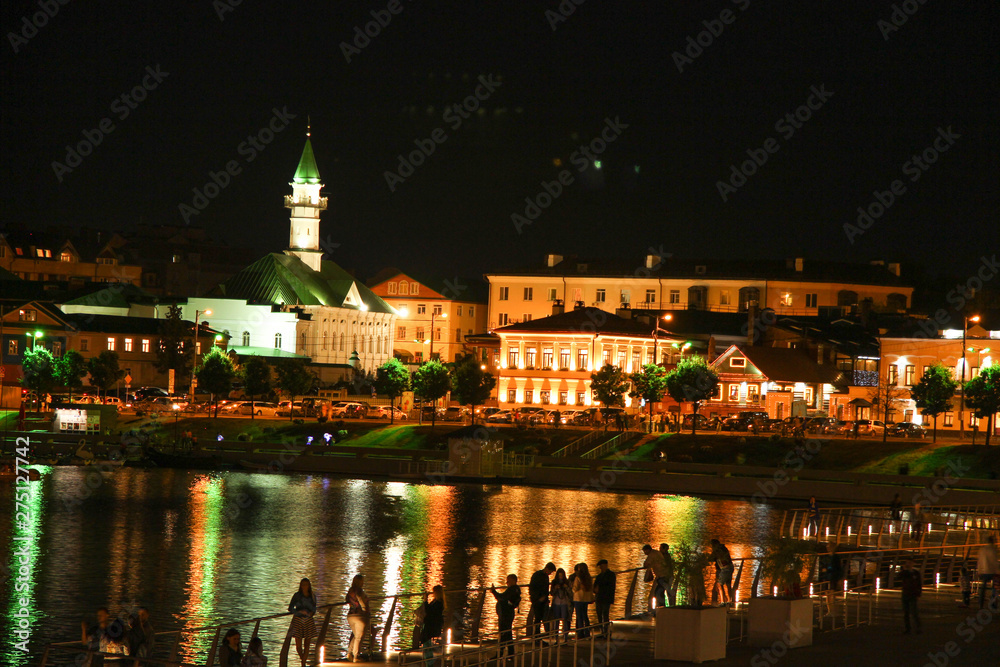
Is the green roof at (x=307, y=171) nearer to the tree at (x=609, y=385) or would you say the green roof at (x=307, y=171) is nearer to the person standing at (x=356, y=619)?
the tree at (x=609, y=385)

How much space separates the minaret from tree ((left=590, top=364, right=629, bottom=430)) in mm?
53242

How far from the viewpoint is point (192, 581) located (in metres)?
33.6

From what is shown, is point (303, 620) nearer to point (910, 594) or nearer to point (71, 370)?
point (910, 594)

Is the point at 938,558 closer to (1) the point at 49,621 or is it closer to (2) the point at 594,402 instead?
(1) the point at 49,621

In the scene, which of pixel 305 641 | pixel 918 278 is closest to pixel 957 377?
pixel 918 278

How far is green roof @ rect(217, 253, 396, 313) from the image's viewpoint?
118312mm

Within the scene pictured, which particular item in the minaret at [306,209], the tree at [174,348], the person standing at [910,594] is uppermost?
the minaret at [306,209]

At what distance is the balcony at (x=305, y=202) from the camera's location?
133525 millimetres

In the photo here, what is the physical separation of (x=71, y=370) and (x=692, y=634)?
260 feet

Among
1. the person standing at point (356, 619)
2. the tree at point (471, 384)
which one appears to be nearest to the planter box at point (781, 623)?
the person standing at point (356, 619)

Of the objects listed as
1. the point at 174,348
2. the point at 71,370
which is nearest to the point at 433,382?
the point at 174,348

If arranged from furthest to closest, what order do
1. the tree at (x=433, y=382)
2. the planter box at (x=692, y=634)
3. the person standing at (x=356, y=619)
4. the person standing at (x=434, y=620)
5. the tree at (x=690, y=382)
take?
1. the tree at (x=433, y=382)
2. the tree at (x=690, y=382)
3. the person standing at (x=356, y=619)
4. the person standing at (x=434, y=620)
5. the planter box at (x=692, y=634)

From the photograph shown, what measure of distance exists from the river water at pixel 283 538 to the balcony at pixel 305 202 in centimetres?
7061

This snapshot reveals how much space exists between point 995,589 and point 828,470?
3733 cm
